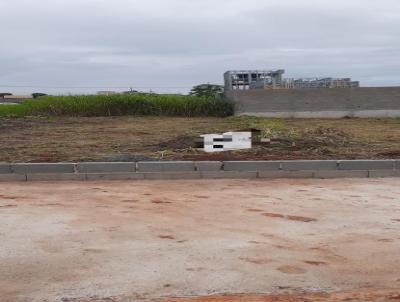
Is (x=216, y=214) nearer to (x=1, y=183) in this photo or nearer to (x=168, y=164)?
(x=168, y=164)

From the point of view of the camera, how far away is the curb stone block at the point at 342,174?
342 inches

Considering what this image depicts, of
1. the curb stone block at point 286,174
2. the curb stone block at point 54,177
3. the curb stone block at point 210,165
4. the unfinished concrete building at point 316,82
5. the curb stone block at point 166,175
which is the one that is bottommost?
the curb stone block at point 286,174

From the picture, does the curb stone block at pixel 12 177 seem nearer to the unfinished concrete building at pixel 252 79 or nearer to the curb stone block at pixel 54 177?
the curb stone block at pixel 54 177

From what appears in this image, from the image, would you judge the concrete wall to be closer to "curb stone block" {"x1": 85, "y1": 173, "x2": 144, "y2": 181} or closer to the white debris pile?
the white debris pile

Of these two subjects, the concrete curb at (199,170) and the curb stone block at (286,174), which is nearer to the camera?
the concrete curb at (199,170)

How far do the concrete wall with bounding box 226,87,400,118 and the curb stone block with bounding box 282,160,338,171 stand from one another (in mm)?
11370

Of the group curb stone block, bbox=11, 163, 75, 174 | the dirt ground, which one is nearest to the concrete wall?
the dirt ground

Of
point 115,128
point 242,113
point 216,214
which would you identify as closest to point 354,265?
point 216,214

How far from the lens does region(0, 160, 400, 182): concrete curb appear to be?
8.36 m

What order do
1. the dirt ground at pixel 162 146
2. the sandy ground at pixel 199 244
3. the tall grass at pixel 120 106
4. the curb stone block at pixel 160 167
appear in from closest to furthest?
the sandy ground at pixel 199 244 → the curb stone block at pixel 160 167 → the dirt ground at pixel 162 146 → the tall grass at pixel 120 106

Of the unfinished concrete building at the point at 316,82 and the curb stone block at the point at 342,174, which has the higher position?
the unfinished concrete building at the point at 316,82

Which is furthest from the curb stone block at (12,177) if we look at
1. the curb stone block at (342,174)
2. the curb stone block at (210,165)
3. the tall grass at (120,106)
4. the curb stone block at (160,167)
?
the tall grass at (120,106)

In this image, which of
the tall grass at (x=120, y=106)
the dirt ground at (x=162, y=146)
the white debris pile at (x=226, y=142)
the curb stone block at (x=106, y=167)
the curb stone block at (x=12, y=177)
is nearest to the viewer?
the curb stone block at (x=12, y=177)

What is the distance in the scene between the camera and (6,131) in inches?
553
